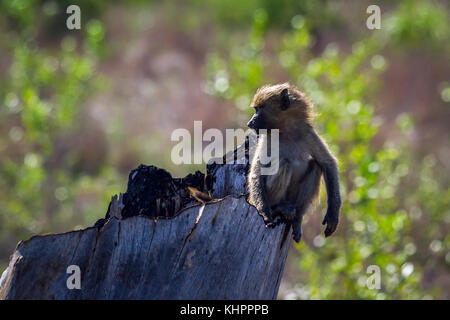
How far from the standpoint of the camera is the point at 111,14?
21.2m

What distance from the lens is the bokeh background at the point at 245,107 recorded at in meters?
8.61

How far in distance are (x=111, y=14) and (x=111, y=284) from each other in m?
18.5

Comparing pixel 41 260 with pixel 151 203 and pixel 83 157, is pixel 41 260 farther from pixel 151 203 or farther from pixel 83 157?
pixel 83 157

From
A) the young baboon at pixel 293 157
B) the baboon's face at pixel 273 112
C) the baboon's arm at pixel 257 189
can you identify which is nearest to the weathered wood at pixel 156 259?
the baboon's arm at pixel 257 189

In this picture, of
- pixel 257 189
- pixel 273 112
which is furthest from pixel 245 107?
pixel 257 189

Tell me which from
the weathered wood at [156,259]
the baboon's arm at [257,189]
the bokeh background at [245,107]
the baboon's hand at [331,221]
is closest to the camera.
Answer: the weathered wood at [156,259]

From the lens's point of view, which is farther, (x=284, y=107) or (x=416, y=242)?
(x=416, y=242)

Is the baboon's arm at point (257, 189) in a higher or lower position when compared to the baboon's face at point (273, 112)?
lower

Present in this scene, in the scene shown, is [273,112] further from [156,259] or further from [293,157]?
[156,259]

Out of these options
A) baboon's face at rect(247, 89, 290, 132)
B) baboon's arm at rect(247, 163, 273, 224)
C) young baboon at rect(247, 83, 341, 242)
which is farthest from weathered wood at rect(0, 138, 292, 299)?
baboon's face at rect(247, 89, 290, 132)

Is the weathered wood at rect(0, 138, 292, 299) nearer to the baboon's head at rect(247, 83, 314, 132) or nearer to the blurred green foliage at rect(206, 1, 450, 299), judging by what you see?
the baboon's head at rect(247, 83, 314, 132)

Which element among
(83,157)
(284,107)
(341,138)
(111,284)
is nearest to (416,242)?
(341,138)

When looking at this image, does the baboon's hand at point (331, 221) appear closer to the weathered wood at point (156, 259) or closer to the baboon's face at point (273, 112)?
the baboon's face at point (273, 112)

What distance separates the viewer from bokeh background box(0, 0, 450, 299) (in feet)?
28.2
